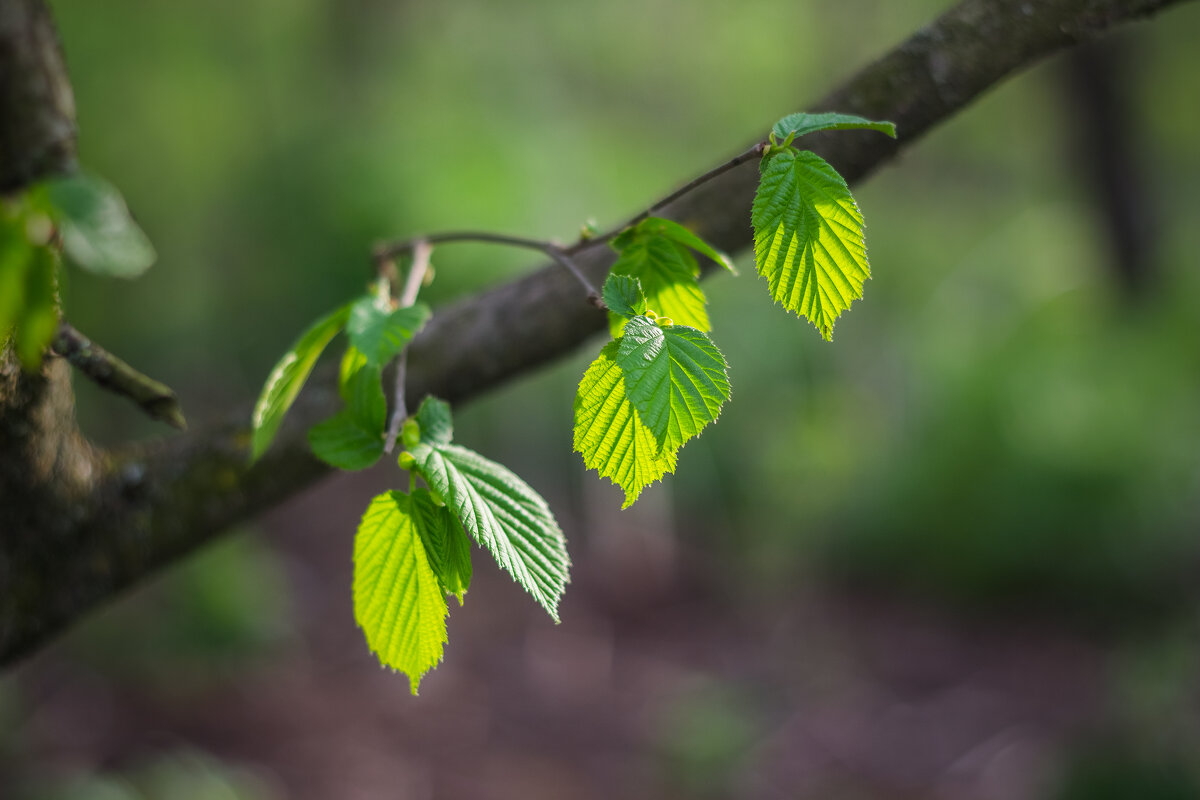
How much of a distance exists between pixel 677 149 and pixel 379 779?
913 centimetres

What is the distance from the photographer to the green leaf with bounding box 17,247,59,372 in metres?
0.56

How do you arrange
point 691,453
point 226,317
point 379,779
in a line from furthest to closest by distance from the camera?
point 226,317, point 691,453, point 379,779

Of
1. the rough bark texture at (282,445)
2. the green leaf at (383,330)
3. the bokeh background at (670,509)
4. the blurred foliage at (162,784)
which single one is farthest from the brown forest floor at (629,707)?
the green leaf at (383,330)

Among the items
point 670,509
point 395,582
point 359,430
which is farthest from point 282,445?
point 670,509

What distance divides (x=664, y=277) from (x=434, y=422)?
253 millimetres

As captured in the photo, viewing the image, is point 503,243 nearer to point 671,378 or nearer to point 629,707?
point 671,378

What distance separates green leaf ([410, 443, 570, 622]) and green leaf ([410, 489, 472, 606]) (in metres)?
0.03

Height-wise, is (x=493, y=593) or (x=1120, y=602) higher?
(x=1120, y=602)

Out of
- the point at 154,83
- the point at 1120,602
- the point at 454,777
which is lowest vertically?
the point at 454,777

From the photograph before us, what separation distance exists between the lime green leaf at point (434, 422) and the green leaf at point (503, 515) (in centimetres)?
2

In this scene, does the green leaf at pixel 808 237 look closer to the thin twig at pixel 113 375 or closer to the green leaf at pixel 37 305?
the green leaf at pixel 37 305

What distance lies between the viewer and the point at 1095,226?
20.4 ft

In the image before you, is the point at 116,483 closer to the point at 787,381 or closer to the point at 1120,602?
the point at 1120,602

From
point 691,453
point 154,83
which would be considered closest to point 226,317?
point 154,83
